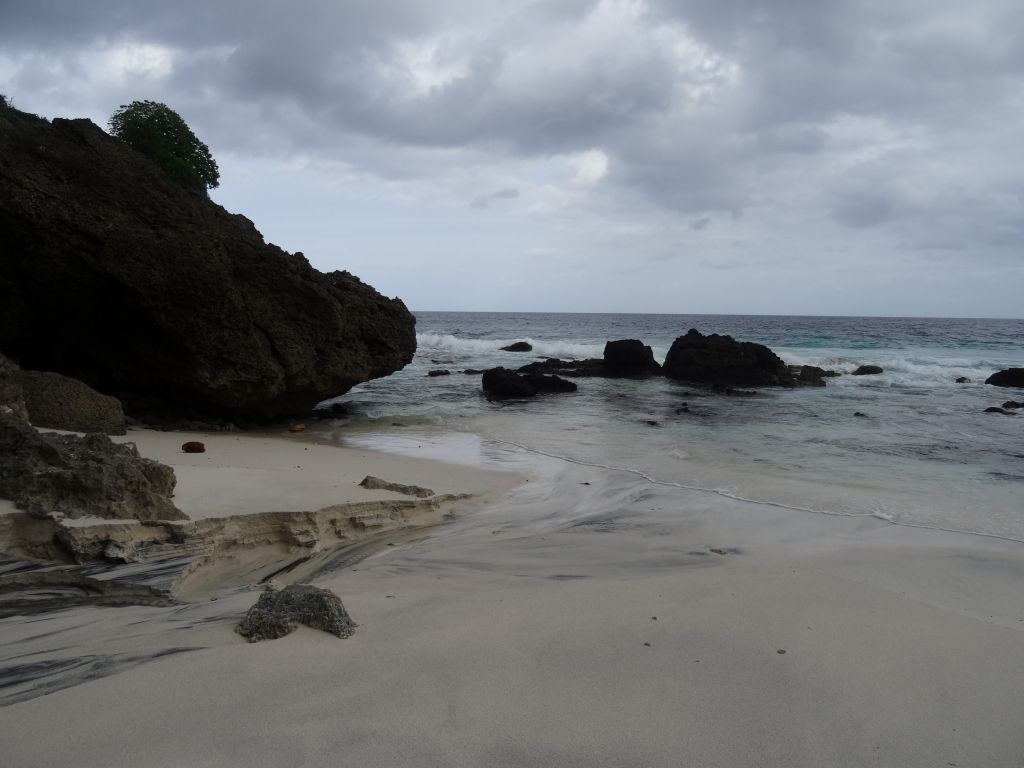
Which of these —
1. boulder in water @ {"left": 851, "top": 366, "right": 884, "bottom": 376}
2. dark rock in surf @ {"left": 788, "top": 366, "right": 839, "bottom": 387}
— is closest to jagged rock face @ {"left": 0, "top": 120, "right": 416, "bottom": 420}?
dark rock in surf @ {"left": 788, "top": 366, "right": 839, "bottom": 387}

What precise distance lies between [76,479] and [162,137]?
497 inches

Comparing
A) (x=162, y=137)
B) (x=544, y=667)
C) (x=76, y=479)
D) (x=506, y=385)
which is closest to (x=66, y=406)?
(x=76, y=479)

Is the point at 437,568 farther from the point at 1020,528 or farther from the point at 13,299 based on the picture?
the point at 13,299

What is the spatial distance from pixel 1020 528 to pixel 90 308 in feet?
40.2

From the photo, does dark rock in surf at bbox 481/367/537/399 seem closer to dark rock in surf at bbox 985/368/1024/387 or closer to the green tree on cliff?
the green tree on cliff

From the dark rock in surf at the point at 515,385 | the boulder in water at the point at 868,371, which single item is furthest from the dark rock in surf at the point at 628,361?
the boulder in water at the point at 868,371

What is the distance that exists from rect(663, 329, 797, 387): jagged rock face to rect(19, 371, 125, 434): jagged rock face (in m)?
19.6

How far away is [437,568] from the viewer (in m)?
4.41

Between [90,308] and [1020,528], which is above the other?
[90,308]

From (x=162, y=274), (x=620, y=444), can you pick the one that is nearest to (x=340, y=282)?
(x=162, y=274)

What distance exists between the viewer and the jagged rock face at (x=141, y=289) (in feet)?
31.1

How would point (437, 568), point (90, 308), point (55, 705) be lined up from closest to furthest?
point (55, 705), point (437, 568), point (90, 308)

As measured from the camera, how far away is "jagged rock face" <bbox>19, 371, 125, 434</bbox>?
742cm

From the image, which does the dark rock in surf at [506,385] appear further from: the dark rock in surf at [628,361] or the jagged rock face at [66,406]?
the jagged rock face at [66,406]
